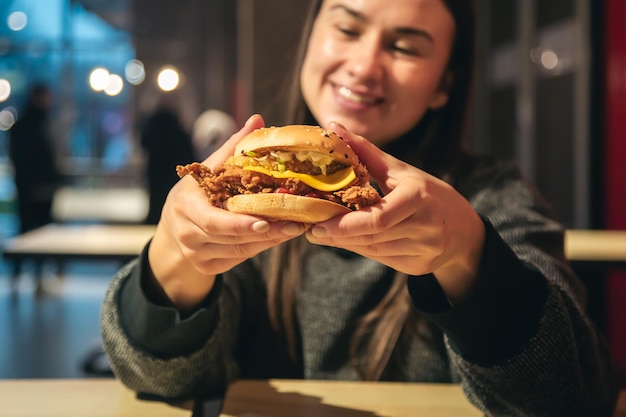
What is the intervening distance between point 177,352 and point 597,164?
13.9ft

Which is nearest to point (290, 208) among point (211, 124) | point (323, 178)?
point (323, 178)

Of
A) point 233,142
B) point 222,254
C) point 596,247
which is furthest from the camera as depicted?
point 596,247

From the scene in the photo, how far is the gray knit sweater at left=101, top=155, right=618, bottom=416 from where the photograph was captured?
45.4 inches

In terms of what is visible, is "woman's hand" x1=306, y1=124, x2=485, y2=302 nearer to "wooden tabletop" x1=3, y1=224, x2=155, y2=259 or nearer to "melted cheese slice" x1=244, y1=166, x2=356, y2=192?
"melted cheese slice" x1=244, y1=166, x2=356, y2=192

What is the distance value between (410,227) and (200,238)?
35 cm

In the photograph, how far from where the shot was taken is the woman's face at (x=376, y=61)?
146 centimetres

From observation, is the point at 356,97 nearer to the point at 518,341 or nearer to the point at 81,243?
the point at 518,341

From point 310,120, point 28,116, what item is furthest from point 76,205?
point 310,120

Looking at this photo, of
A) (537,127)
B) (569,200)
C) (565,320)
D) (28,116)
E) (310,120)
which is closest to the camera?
(565,320)

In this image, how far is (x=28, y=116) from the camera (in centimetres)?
704

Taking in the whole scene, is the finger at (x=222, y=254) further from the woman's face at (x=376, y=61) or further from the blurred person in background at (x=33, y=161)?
the blurred person in background at (x=33, y=161)

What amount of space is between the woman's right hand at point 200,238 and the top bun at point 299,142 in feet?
0.08

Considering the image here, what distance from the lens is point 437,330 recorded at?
1545mm

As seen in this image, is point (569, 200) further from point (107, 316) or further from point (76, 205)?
point (76, 205)
